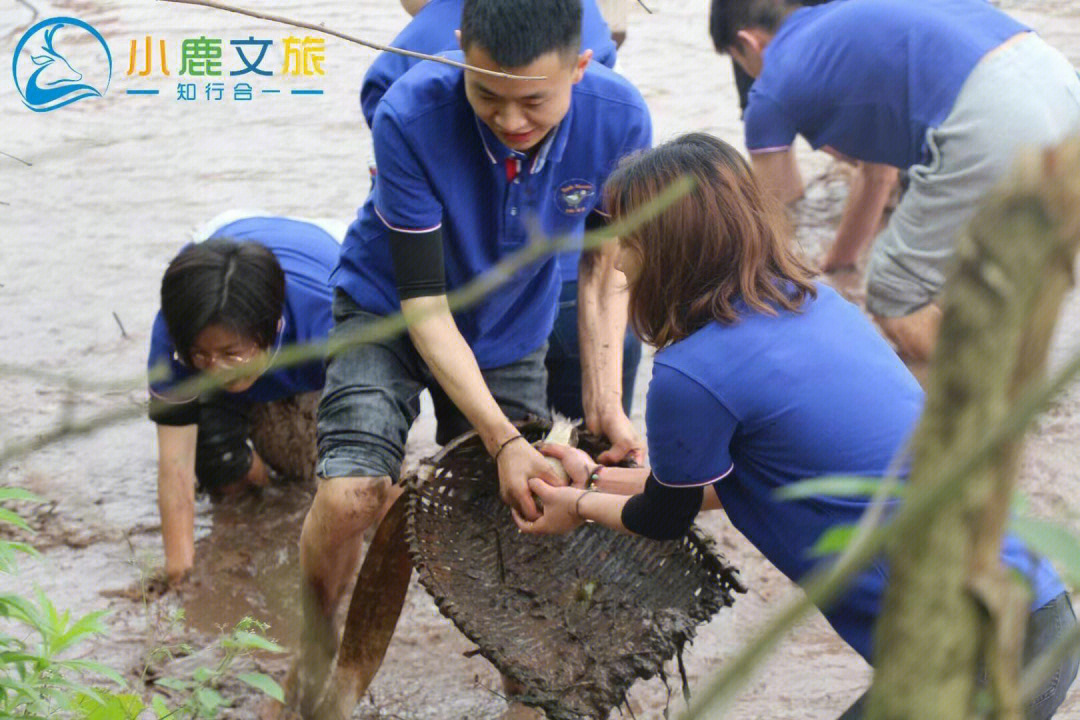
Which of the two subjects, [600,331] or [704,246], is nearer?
[704,246]

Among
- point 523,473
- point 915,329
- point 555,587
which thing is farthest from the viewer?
point 915,329

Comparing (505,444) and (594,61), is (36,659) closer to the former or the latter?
(505,444)

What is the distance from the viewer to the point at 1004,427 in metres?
0.63

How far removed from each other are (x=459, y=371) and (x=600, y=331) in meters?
0.52

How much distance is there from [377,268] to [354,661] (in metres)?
0.89

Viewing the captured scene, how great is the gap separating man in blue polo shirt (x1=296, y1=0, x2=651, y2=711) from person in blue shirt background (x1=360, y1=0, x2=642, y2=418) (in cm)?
31

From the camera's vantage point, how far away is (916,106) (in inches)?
164

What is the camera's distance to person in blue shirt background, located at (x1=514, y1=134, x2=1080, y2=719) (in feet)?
7.41

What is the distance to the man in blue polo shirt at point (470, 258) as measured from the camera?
9.34ft

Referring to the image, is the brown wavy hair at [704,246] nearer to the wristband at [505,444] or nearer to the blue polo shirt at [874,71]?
the wristband at [505,444]

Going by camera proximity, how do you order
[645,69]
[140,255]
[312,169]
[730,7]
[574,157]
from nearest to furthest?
[574,157]
[730,7]
[140,255]
[312,169]
[645,69]

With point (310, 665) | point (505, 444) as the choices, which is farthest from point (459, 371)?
point (310, 665)

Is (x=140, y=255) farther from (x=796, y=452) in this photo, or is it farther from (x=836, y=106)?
(x=796, y=452)

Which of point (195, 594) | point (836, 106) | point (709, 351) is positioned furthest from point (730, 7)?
point (709, 351)
